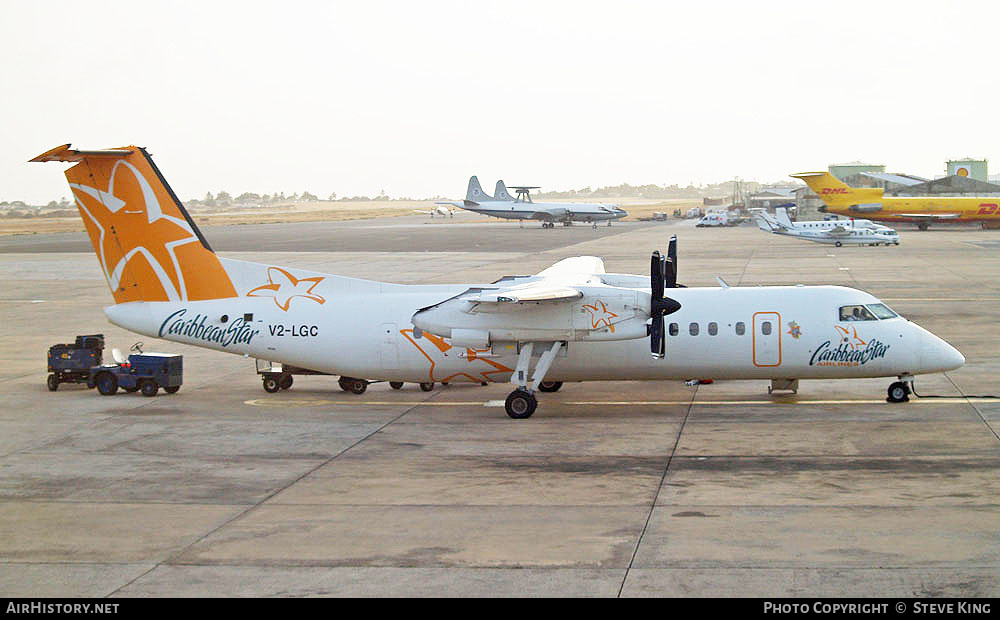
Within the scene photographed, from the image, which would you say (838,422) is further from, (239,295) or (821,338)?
(239,295)

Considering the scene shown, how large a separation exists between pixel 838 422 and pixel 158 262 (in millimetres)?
16059

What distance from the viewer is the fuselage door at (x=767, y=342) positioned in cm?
2258

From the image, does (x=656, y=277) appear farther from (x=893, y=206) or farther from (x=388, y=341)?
(x=893, y=206)

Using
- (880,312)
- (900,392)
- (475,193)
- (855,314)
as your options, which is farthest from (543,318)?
(475,193)

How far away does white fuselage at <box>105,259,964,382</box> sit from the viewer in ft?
74.0

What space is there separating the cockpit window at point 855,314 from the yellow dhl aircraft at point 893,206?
2989 inches

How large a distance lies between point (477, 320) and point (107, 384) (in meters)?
10.4

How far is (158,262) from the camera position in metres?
24.3

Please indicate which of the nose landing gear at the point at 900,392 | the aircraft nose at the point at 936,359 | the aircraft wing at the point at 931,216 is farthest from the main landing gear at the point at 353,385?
the aircraft wing at the point at 931,216

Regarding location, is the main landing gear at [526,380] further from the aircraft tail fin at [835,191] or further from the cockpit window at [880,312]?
the aircraft tail fin at [835,191]

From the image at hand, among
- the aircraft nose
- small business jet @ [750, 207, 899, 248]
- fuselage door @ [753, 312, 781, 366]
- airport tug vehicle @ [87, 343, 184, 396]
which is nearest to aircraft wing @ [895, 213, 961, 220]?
small business jet @ [750, 207, 899, 248]

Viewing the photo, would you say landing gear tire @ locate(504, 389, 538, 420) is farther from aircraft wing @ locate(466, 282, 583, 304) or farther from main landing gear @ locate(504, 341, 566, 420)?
aircraft wing @ locate(466, 282, 583, 304)
